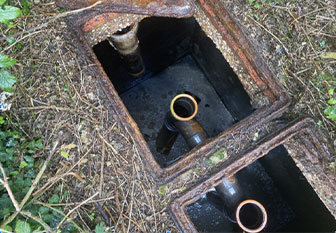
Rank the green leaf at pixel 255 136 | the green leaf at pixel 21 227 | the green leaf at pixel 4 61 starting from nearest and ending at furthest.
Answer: the green leaf at pixel 21 227
the green leaf at pixel 4 61
the green leaf at pixel 255 136

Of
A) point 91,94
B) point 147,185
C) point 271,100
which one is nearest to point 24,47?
point 91,94

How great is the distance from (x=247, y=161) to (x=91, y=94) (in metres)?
1.19

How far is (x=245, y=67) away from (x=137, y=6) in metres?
0.96

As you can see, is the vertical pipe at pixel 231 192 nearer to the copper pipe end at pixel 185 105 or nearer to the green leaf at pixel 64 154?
the copper pipe end at pixel 185 105

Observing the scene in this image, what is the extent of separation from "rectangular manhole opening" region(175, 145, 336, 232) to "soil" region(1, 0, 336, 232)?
754mm

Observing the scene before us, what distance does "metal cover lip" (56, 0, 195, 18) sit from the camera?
2002mm

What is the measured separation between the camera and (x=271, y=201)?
3.47 meters

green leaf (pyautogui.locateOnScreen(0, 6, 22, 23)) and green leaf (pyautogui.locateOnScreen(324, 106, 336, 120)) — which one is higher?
green leaf (pyautogui.locateOnScreen(0, 6, 22, 23))

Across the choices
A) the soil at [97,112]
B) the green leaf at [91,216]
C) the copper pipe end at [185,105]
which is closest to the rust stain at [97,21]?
the soil at [97,112]

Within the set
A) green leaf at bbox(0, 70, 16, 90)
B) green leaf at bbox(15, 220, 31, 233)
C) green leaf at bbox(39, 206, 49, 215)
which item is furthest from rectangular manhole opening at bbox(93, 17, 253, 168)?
green leaf at bbox(15, 220, 31, 233)

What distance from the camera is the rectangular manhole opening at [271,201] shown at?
2.51 metres

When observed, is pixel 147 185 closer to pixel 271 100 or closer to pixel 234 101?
pixel 271 100

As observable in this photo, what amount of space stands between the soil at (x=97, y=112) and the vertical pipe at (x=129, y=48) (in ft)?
2.17

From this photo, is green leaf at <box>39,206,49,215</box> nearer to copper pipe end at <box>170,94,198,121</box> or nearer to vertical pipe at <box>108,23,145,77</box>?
copper pipe end at <box>170,94,198,121</box>
